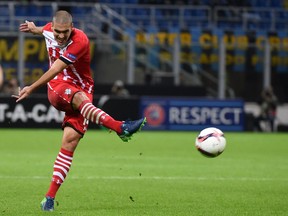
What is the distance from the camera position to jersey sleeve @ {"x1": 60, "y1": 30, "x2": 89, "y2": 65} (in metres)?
9.24

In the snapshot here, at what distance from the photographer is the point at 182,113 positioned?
27.5 m

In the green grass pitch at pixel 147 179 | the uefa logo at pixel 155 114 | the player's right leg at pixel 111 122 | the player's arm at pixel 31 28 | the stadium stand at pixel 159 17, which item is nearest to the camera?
the player's right leg at pixel 111 122

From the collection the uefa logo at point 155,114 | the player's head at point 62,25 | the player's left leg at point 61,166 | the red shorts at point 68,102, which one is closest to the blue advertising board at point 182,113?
the uefa logo at point 155,114

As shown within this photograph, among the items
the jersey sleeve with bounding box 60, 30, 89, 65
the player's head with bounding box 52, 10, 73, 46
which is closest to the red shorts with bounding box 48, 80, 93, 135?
the jersey sleeve with bounding box 60, 30, 89, 65

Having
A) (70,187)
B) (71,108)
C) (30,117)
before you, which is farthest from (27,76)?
(71,108)

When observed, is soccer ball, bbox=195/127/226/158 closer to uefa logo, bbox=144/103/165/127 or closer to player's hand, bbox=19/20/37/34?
player's hand, bbox=19/20/37/34

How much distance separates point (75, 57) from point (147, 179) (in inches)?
164

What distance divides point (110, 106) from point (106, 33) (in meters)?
4.79

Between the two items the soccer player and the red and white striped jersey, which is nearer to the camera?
the soccer player

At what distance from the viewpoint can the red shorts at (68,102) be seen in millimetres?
9539

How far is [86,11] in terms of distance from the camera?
107 feet

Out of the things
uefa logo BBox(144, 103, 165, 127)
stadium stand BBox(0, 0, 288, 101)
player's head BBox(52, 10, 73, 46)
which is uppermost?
player's head BBox(52, 10, 73, 46)

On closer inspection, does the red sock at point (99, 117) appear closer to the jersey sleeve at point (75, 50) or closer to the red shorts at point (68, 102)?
the red shorts at point (68, 102)

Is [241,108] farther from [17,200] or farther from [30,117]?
[17,200]
